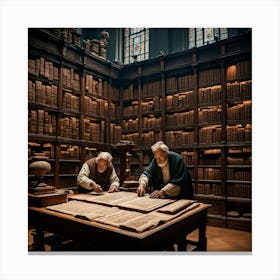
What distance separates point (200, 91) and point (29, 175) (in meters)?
3.64

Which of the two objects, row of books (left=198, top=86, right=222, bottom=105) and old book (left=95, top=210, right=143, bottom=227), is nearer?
old book (left=95, top=210, right=143, bottom=227)

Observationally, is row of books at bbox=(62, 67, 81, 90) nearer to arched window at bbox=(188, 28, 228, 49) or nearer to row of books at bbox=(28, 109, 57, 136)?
row of books at bbox=(28, 109, 57, 136)

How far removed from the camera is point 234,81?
176 inches

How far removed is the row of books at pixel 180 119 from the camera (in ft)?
16.4

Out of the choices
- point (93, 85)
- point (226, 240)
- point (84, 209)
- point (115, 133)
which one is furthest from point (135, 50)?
point (84, 209)

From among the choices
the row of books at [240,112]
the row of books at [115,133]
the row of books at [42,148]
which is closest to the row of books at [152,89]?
the row of books at [115,133]

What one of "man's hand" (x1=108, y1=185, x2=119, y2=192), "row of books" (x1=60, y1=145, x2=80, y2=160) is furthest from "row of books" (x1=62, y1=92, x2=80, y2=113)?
"man's hand" (x1=108, y1=185, x2=119, y2=192)

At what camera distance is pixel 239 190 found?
4336 mm

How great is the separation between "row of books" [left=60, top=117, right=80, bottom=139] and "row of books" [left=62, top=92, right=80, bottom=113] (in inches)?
7.5

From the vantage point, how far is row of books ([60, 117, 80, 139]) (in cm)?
461

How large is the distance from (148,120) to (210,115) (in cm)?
143

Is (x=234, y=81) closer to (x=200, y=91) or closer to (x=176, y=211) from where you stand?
(x=200, y=91)
